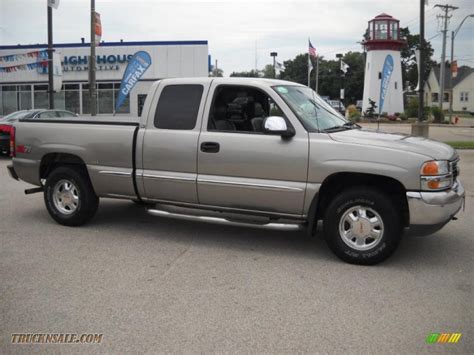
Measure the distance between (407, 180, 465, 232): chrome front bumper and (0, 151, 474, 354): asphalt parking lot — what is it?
55 cm

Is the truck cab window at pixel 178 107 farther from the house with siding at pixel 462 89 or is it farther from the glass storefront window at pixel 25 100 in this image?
the house with siding at pixel 462 89

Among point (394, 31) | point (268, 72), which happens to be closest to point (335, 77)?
point (268, 72)

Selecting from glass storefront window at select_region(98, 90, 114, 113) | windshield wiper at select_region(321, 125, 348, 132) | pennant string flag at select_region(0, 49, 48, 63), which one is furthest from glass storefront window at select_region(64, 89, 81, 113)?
windshield wiper at select_region(321, 125, 348, 132)

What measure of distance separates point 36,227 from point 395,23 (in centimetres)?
5054

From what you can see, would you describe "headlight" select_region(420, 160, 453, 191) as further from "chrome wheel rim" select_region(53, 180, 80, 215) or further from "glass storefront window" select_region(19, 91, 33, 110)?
"glass storefront window" select_region(19, 91, 33, 110)

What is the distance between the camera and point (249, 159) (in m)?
5.86

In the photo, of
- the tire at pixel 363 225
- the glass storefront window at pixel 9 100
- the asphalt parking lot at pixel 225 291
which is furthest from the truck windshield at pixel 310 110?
the glass storefront window at pixel 9 100

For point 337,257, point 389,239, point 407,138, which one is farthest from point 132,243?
point 407,138

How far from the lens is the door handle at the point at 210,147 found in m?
6.05

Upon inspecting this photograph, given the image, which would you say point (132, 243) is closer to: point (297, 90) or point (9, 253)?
point (9, 253)

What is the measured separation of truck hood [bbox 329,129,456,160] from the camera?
17.6 ft

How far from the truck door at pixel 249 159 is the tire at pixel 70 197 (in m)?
1.81

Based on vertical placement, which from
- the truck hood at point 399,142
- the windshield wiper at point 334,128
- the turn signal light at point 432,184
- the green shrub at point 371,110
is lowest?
the turn signal light at point 432,184

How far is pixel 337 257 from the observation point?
5.77m
